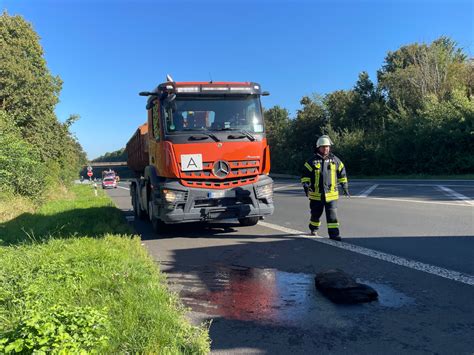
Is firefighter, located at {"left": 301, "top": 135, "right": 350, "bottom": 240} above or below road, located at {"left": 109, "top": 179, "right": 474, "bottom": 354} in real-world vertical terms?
above

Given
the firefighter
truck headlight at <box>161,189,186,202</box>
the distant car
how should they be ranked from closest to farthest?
the firefighter, truck headlight at <box>161,189,186,202</box>, the distant car

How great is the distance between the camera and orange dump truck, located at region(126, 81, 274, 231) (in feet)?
27.0

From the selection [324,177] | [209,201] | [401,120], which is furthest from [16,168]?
[401,120]

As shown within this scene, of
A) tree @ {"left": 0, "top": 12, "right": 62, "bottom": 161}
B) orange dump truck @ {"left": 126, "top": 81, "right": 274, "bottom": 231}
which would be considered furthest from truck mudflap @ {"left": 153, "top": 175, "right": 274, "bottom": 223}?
tree @ {"left": 0, "top": 12, "right": 62, "bottom": 161}

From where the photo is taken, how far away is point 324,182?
802 cm

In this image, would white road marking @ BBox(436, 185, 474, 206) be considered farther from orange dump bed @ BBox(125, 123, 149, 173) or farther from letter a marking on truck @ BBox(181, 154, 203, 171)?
orange dump bed @ BBox(125, 123, 149, 173)

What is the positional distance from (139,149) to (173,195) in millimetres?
4690

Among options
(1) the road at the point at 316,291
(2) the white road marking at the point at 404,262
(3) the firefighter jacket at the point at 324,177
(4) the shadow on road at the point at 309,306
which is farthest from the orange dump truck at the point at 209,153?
(4) the shadow on road at the point at 309,306

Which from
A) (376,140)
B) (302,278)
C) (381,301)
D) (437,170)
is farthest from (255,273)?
(376,140)

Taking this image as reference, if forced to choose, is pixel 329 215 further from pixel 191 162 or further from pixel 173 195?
pixel 173 195

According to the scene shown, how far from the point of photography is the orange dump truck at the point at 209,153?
8.23 metres

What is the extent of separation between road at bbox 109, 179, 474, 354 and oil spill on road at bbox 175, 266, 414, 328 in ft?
0.03

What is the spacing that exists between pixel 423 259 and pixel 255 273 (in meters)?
2.42

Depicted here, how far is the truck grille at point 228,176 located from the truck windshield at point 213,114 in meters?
0.71
